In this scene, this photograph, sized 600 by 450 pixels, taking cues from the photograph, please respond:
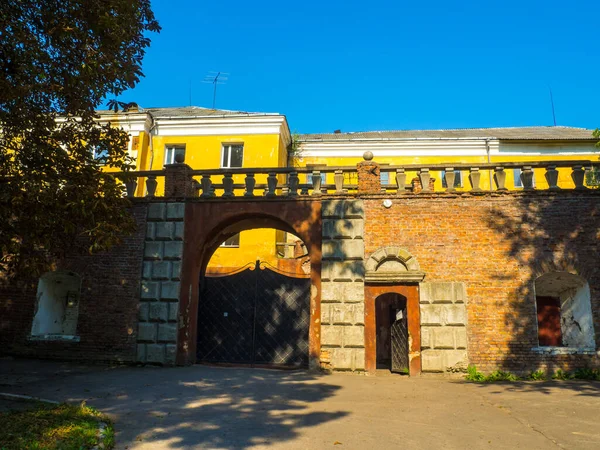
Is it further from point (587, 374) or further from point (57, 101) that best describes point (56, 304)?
point (587, 374)

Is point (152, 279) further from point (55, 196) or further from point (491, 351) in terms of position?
point (491, 351)

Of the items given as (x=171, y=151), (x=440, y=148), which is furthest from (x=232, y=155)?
(x=440, y=148)

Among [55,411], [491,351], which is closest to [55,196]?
[55,411]

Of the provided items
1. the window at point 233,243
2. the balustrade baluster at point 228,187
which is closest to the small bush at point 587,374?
the balustrade baluster at point 228,187

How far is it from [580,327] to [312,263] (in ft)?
21.7

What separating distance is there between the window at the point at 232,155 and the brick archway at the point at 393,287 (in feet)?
44.9

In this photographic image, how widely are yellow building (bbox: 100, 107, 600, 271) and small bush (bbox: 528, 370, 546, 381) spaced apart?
11864 millimetres

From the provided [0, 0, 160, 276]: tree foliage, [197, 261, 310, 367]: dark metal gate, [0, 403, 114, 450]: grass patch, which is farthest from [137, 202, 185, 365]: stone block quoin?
[0, 403, 114, 450]: grass patch

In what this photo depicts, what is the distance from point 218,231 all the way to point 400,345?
566 cm

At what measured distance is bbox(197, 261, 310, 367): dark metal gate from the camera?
44.2ft

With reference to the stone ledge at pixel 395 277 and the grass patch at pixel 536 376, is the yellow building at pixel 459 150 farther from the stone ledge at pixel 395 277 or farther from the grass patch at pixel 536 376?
the grass patch at pixel 536 376

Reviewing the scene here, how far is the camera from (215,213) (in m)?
13.5

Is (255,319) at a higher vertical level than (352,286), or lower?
lower

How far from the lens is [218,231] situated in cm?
1391
